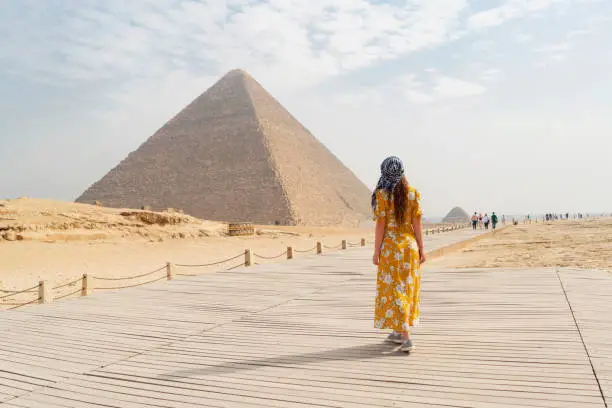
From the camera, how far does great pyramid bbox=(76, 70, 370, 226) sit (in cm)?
8269

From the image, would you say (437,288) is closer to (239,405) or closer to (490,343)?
(490,343)

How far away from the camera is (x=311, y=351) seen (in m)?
3.43

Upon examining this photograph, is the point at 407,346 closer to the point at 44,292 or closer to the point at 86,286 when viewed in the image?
the point at 44,292

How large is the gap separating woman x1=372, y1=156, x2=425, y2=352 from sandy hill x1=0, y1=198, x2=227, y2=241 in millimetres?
21370

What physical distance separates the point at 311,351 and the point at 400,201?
123cm

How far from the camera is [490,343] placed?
11.2ft

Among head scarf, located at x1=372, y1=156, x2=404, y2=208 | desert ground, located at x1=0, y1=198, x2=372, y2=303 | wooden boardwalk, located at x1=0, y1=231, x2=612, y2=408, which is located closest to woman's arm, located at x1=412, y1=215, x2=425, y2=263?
head scarf, located at x1=372, y1=156, x2=404, y2=208

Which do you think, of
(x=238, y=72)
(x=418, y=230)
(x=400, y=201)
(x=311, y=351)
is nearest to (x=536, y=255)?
(x=418, y=230)

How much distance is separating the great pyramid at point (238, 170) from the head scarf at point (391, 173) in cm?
7016

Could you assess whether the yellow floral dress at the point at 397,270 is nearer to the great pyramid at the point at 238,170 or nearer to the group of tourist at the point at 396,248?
the group of tourist at the point at 396,248

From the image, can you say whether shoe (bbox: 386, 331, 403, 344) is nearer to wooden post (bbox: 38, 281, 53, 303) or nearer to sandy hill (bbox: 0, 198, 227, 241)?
wooden post (bbox: 38, 281, 53, 303)

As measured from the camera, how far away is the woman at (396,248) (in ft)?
11.2

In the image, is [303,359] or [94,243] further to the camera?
[94,243]

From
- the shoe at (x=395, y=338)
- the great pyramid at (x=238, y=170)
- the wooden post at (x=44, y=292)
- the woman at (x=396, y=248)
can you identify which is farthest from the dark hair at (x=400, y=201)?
the great pyramid at (x=238, y=170)
